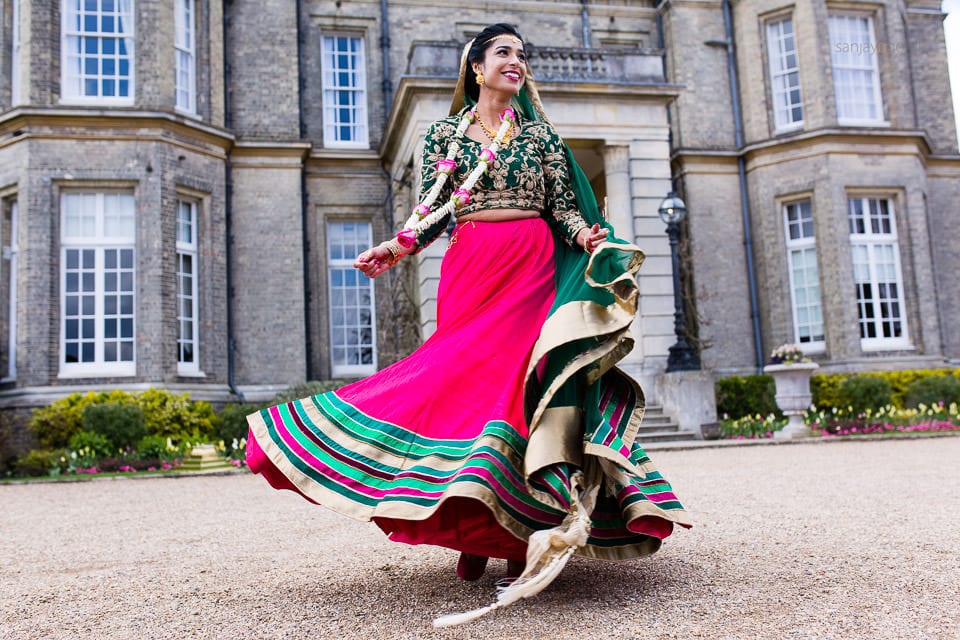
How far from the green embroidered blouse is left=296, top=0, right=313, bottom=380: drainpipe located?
38.9 feet

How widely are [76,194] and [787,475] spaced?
37.5 feet

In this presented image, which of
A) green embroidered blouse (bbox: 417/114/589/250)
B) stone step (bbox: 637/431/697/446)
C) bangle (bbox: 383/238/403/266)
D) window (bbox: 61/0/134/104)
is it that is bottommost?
stone step (bbox: 637/431/697/446)

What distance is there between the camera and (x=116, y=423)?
11.0 metres

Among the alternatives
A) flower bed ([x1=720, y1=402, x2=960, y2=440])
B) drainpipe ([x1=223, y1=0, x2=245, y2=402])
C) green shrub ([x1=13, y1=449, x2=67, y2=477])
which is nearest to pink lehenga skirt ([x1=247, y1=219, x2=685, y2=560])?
green shrub ([x1=13, y1=449, x2=67, y2=477])

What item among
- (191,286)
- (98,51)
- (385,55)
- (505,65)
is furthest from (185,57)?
(505,65)

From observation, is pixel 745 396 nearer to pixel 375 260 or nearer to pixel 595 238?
pixel 595 238

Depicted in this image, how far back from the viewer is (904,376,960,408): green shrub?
13141 millimetres

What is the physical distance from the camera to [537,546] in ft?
7.54

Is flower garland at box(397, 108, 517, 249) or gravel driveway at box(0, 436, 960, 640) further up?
flower garland at box(397, 108, 517, 249)

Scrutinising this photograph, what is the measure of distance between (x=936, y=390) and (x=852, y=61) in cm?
719

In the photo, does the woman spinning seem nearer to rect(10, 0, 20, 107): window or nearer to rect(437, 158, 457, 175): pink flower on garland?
rect(437, 158, 457, 175): pink flower on garland

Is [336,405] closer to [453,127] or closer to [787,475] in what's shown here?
[453,127]

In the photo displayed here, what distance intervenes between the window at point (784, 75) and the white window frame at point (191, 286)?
1142 cm

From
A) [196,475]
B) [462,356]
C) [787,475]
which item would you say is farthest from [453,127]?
[196,475]
